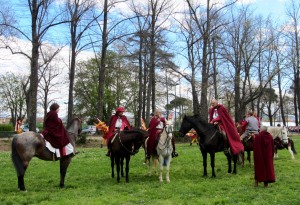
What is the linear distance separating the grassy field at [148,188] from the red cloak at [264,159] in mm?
356

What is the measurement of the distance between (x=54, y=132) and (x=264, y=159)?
6066 mm

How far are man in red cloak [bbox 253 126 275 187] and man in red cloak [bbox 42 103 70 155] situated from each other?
218 inches

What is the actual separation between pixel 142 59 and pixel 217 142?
80.1 ft

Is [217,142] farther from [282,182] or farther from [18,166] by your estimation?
[18,166]

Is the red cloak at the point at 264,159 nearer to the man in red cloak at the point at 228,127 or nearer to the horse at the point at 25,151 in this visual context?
the man in red cloak at the point at 228,127

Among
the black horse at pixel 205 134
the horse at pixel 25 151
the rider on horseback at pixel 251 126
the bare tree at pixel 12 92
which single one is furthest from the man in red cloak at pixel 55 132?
the bare tree at pixel 12 92

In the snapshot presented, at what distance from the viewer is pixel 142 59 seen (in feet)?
120

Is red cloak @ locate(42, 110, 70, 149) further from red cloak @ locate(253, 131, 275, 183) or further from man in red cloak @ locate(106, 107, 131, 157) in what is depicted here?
red cloak @ locate(253, 131, 275, 183)

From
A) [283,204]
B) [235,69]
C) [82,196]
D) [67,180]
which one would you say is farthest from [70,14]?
[283,204]

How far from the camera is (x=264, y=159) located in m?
10.4

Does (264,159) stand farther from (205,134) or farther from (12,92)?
(12,92)

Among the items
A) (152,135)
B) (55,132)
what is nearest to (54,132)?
(55,132)

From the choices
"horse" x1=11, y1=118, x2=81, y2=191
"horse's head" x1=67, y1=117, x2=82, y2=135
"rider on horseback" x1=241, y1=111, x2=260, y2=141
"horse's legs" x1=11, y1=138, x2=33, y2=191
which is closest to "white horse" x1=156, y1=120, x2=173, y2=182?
"horse's head" x1=67, y1=117, x2=82, y2=135

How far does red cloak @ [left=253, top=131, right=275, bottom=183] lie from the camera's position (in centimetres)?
1023
